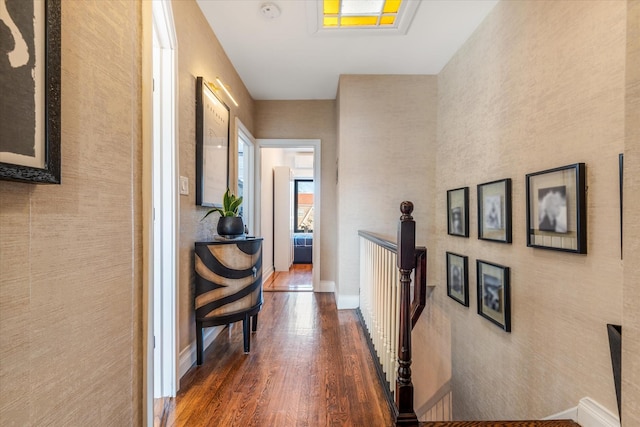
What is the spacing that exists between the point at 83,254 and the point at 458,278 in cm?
275

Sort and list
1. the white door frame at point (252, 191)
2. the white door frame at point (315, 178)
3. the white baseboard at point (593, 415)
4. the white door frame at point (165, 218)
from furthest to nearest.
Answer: the white door frame at point (315, 178) → the white door frame at point (252, 191) → the white door frame at point (165, 218) → the white baseboard at point (593, 415)

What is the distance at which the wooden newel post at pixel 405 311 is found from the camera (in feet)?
4.44

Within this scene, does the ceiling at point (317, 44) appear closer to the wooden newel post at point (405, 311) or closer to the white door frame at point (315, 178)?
the white door frame at point (315, 178)

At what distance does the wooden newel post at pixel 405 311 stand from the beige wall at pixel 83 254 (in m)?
1.17

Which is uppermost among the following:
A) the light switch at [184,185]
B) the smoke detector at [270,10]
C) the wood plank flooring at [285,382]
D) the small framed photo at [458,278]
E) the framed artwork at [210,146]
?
the smoke detector at [270,10]

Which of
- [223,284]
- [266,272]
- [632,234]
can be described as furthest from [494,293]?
[266,272]

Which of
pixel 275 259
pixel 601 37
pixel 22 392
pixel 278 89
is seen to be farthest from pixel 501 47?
pixel 275 259

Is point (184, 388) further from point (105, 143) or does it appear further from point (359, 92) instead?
point (359, 92)

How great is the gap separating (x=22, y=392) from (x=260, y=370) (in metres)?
1.42

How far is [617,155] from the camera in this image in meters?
1.28

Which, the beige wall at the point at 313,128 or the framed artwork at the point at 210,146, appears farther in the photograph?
the beige wall at the point at 313,128

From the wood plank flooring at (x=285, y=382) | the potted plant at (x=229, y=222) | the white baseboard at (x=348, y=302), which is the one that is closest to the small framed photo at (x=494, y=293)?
the wood plank flooring at (x=285, y=382)

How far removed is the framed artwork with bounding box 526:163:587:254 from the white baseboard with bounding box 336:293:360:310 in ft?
6.34

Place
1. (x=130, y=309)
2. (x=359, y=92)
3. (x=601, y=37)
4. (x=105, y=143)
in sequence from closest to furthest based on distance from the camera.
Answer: (x=105, y=143), (x=130, y=309), (x=601, y=37), (x=359, y=92)
